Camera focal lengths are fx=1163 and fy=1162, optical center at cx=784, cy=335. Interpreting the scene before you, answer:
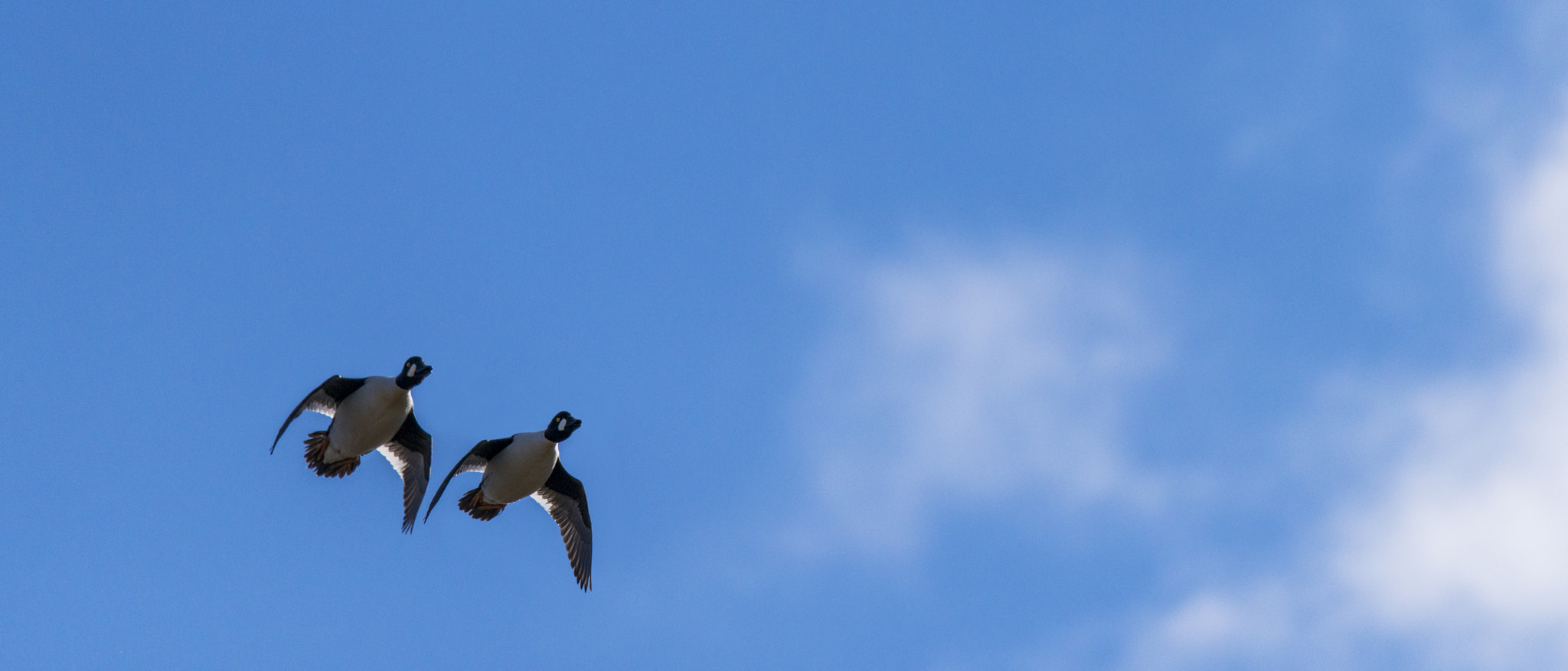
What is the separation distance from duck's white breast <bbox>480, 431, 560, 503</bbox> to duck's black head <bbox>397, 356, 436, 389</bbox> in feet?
10.9

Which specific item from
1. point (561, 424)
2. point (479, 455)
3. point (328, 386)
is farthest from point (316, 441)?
point (561, 424)

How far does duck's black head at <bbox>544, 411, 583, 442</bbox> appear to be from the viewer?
31.4m

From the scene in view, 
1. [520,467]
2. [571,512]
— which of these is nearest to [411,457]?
[520,467]

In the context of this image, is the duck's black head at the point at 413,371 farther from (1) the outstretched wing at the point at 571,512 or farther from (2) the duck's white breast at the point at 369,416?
(1) the outstretched wing at the point at 571,512

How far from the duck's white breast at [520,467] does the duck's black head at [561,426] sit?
243mm

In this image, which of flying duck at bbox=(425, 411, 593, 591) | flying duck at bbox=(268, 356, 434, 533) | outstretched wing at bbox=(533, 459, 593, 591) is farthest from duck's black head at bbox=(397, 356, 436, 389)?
outstretched wing at bbox=(533, 459, 593, 591)

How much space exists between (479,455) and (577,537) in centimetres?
423

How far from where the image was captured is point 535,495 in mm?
34500

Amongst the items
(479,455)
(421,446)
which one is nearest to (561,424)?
(479,455)

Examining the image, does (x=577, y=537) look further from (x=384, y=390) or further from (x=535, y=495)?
(x=384, y=390)

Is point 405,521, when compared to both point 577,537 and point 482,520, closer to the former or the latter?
point 482,520

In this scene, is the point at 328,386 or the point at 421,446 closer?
the point at 328,386

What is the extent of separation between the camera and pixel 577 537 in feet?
112

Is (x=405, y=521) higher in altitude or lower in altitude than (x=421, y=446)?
lower
